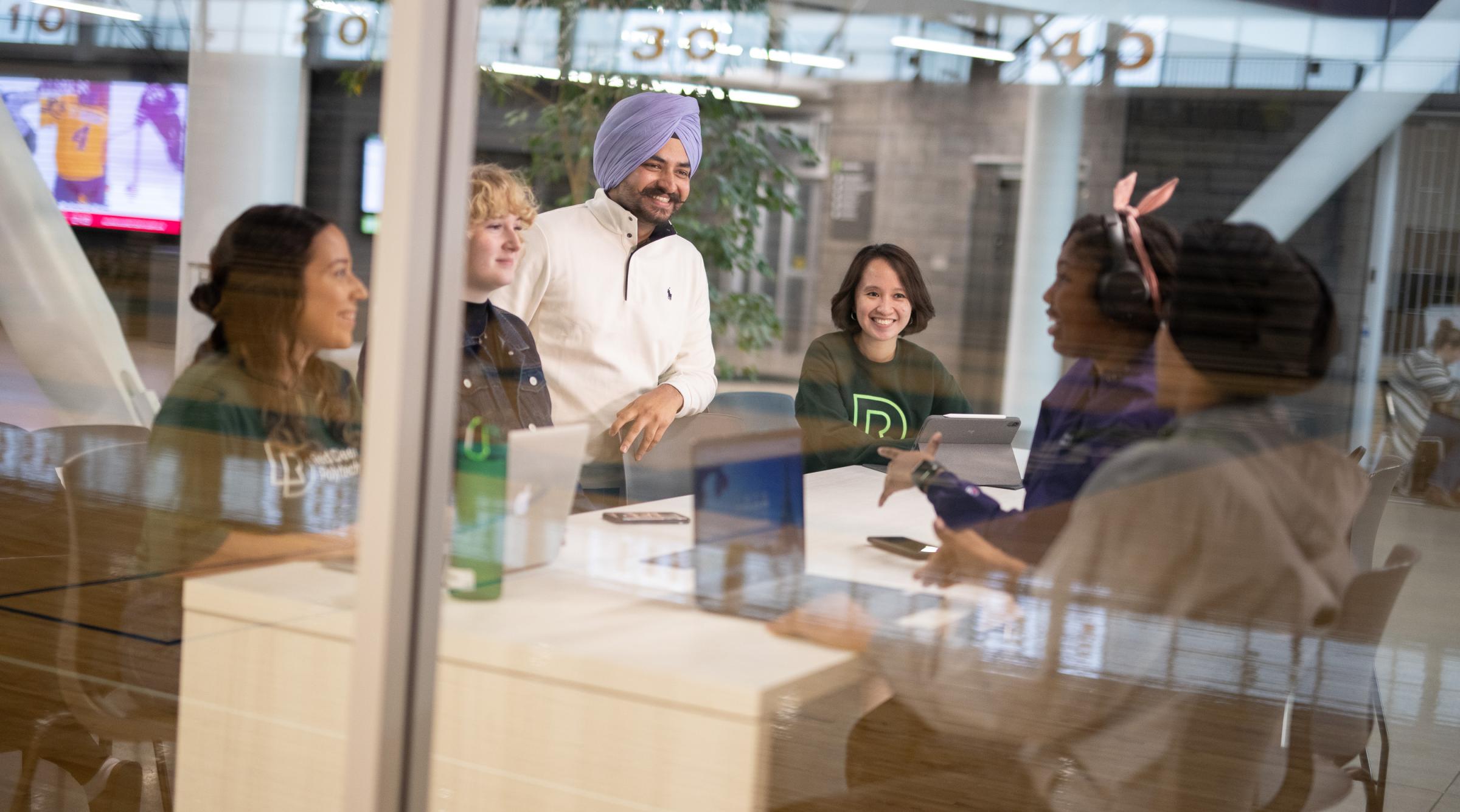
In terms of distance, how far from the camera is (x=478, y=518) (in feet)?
3.97

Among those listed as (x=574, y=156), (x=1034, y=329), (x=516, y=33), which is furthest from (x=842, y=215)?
(x=1034, y=329)

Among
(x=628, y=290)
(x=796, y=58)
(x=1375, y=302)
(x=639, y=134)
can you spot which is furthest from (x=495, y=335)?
(x=796, y=58)

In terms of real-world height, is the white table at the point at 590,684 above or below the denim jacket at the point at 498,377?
below

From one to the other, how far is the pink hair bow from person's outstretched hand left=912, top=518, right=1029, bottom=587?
1.01ft

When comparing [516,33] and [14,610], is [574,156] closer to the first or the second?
[516,33]

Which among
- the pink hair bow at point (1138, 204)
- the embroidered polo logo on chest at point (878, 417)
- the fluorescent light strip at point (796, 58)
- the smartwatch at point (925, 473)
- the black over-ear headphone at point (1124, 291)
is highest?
the fluorescent light strip at point (796, 58)

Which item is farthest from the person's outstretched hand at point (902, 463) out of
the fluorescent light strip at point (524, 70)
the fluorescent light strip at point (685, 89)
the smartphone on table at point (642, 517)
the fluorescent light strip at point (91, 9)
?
the fluorescent light strip at point (91, 9)

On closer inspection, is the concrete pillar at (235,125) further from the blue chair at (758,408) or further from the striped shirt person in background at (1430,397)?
the striped shirt person in background at (1430,397)

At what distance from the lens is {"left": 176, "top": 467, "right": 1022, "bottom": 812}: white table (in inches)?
46.8

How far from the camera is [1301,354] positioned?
104 centimetres

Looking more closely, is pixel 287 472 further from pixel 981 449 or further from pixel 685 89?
pixel 685 89

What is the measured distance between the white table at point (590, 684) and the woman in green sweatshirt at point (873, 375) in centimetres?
26

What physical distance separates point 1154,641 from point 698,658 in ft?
1.48

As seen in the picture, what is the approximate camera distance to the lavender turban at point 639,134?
2.55m
